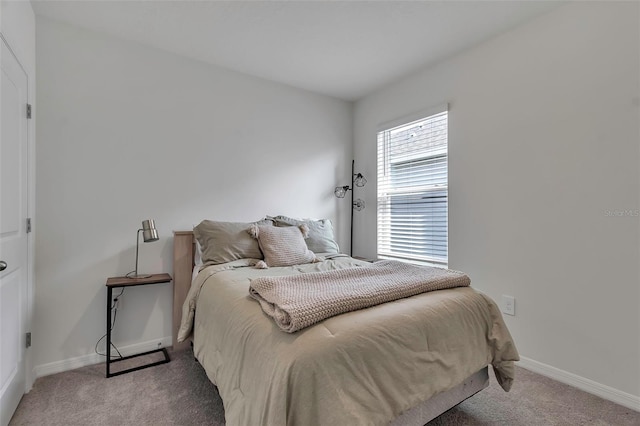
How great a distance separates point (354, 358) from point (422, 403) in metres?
0.52

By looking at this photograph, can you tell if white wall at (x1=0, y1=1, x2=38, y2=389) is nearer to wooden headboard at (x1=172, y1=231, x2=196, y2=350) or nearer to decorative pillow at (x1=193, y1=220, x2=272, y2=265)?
wooden headboard at (x1=172, y1=231, x2=196, y2=350)

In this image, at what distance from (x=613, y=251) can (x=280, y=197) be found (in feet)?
8.56

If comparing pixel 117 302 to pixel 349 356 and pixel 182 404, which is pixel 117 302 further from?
pixel 349 356

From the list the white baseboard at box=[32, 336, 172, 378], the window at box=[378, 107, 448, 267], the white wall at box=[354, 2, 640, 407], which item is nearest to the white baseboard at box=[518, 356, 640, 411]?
the white wall at box=[354, 2, 640, 407]

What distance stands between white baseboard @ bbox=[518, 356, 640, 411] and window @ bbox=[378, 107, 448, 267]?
94 centimetres

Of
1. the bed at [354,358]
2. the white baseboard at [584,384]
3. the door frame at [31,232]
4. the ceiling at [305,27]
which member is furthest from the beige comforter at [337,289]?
the ceiling at [305,27]

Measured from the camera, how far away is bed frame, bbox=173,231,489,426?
1.31m

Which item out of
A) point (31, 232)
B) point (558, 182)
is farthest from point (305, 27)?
point (31, 232)

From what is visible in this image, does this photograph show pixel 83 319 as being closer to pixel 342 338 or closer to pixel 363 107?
pixel 342 338

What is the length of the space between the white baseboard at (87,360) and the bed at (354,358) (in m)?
0.88

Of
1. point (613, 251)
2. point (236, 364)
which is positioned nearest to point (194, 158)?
point (236, 364)

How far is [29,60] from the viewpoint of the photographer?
76.1 inches

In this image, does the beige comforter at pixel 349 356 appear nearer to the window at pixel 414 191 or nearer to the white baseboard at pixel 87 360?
the white baseboard at pixel 87 360

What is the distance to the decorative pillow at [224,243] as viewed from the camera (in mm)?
2227
